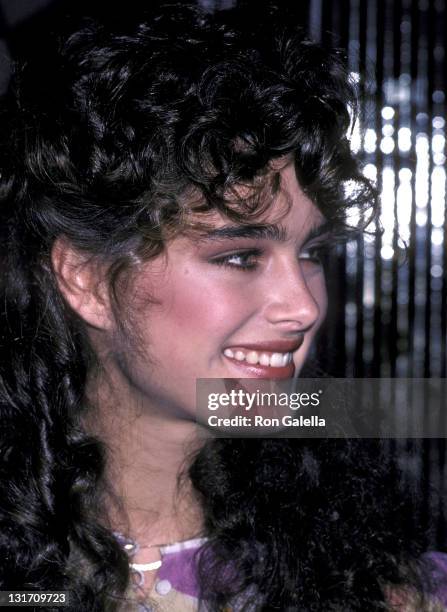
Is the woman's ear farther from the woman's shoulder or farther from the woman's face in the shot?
the woman's shoulder

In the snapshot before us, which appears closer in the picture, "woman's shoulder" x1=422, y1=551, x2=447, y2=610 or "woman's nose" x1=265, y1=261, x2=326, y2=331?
"woman's nose" x1=265, y1=261, x2=326, y2=331

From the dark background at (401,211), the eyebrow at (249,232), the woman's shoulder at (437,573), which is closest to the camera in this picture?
the eyebrow at (249,232)

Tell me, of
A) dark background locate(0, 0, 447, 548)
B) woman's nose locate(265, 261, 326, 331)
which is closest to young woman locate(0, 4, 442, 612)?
woman's nose locate(265, 261, 326, 331)

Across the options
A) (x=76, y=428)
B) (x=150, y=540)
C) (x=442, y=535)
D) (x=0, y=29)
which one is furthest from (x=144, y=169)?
(x=442, y=535)

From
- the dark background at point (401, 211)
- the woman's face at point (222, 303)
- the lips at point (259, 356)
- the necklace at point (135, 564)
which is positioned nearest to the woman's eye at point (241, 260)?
the woman's face at point (222, 303)

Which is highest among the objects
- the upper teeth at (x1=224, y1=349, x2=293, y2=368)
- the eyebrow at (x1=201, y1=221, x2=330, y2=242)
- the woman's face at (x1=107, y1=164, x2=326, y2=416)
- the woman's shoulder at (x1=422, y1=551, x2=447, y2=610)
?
the eyebrow at (x1=201, y1=221, x2=330, y2=242)

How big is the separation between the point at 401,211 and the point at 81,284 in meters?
1.06

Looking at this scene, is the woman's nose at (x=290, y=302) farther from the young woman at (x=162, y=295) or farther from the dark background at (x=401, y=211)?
the dark background at (x=401, y=211)

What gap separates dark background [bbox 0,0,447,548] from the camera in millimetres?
1820

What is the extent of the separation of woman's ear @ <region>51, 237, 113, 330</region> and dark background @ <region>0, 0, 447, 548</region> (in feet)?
2.86

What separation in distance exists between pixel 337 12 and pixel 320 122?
0.97 meters

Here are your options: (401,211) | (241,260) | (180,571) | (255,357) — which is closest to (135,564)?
(180,571)

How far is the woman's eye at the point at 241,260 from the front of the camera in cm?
100

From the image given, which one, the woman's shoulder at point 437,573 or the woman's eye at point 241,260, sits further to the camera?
the woman's shoulder at point 437,573
